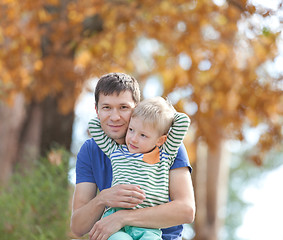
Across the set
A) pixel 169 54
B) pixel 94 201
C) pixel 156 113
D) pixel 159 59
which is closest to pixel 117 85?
pixel 156 113

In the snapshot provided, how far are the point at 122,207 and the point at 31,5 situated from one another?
16.5 feet

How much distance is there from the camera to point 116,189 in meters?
2.64

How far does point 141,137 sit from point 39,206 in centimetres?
299

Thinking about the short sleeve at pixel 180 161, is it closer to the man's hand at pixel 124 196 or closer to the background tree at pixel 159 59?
the man's hand at pixel 124 196

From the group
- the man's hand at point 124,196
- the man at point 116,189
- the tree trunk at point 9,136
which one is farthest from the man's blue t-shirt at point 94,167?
the tree trunk at point 9,136

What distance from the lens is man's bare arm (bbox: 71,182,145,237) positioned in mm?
2574

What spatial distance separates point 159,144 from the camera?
2701 millimetres

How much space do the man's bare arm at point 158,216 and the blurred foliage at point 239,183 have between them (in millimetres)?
23894

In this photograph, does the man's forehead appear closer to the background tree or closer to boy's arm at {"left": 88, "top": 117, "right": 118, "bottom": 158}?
boy's arm at {"left": 88, "top": 117, "right": 118, "bottom": 158}

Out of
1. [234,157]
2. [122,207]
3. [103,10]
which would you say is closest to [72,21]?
[103,10]

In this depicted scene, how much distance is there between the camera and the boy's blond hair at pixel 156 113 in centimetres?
261

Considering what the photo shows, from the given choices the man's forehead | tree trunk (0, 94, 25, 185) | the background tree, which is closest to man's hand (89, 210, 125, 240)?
the man's forehead

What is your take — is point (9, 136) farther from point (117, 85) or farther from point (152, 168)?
point (152, 168)

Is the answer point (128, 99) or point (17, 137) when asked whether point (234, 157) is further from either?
point (128, 99)
